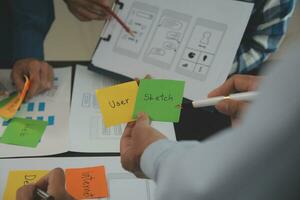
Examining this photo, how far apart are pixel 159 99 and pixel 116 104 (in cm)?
8

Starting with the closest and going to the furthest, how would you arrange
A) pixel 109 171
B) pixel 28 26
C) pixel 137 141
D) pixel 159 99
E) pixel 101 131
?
pixel 137 141
pixel 159 99
pixel 109 171
pixel 101 131
pixel 28 26

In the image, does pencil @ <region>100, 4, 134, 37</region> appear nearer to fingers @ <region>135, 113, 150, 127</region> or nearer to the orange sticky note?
the orange sticky note

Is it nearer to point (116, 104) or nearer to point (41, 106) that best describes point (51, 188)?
point (116, 104)

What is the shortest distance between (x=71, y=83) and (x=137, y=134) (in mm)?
504

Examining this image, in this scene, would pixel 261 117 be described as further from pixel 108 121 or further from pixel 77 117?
pixel 77 117

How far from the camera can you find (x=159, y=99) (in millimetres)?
682

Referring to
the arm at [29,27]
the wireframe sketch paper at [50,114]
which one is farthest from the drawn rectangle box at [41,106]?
the arm at [29,27]

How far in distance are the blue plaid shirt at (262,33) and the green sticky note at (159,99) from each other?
41 cm

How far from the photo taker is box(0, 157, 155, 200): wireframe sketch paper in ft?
2.43

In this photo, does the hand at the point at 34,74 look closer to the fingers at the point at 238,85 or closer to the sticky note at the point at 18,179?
the sticky note at the point at 18,179

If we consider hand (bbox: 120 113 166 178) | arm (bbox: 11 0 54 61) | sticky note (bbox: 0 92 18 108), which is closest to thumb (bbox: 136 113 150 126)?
hand (bbox: 120 113 166 178)

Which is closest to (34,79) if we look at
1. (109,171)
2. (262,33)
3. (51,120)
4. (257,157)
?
(51,120)

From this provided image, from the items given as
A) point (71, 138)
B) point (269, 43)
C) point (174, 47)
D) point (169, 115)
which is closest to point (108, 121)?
point (169, 115)

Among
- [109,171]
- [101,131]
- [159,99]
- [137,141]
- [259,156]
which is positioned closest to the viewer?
[259,156]
